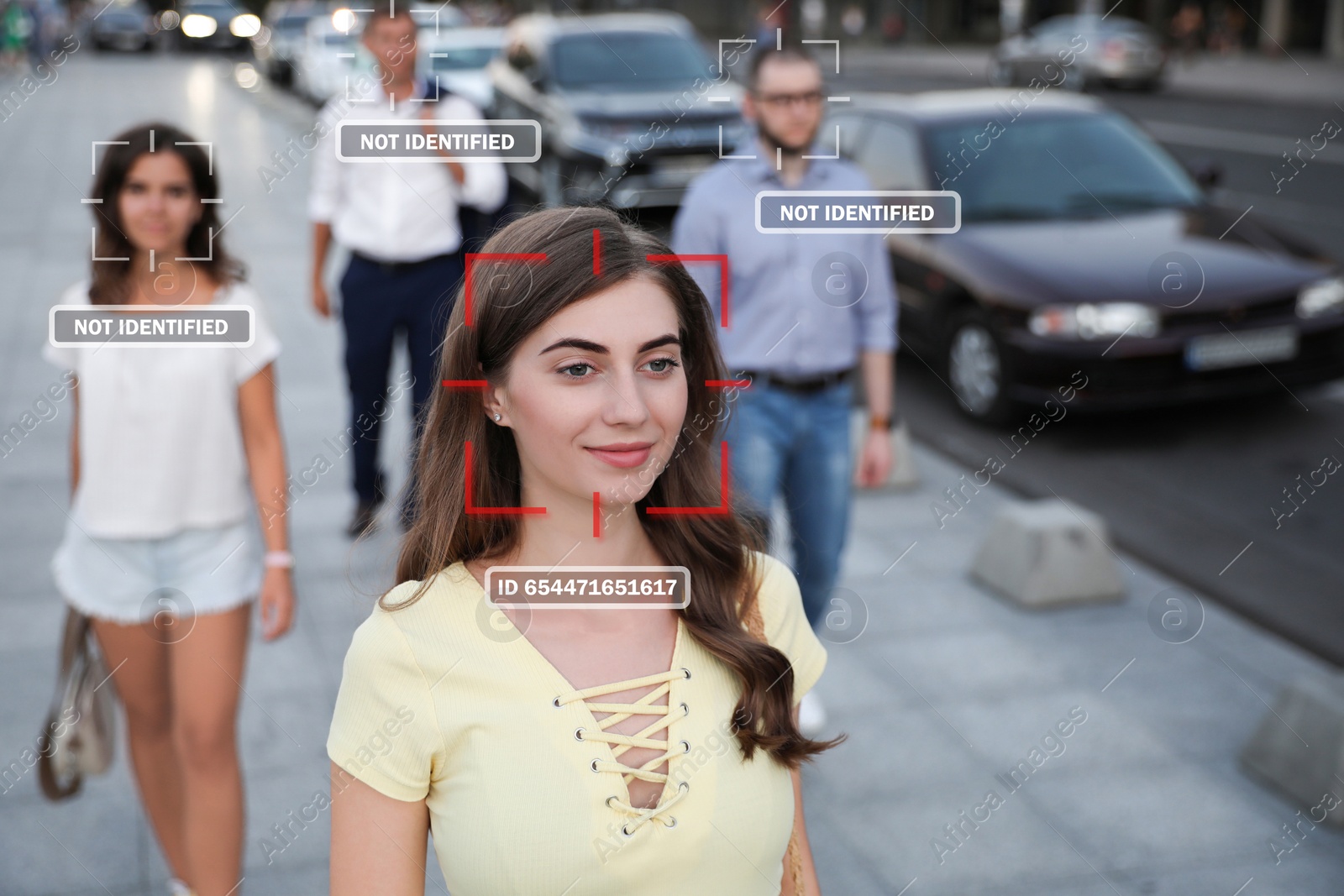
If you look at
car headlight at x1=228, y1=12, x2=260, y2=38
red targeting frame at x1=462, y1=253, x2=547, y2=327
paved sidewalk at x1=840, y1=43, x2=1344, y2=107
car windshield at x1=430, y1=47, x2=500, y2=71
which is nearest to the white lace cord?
red targeting frame at x1=462, y1=253, x2=547, y2=327

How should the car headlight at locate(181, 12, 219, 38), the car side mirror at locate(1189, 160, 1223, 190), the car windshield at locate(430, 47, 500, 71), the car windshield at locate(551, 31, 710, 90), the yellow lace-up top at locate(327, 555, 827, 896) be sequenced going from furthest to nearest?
the car headlight at locate(181, 12, 219, 38) < the car windshield at locate(430, 47, 500, 71) < the car windshield at locate(551, 31, 710, 90) < the car side mirror at locate(1189, 160, 1223, 190) < the yellow lace-up top at locate(327, 555, 827, 896)

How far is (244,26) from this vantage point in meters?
34.0

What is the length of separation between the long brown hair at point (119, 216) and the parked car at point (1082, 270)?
4.85 metres

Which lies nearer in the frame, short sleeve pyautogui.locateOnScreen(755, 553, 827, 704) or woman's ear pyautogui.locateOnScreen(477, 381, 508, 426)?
woman's ear pyautogui.locateOnScreen(477, 381, 508, 426)

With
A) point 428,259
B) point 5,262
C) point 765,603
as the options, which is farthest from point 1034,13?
point 765,603

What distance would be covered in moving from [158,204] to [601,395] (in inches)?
73.8

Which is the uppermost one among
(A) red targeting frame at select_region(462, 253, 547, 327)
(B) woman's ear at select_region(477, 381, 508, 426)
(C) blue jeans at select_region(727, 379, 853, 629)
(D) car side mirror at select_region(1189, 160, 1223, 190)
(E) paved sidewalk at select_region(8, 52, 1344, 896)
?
(A) red targeting frame at select_region(462, 253, 547, 327)

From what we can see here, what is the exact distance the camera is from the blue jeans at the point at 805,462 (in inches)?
157

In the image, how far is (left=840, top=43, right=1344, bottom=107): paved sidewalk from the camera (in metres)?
28.6

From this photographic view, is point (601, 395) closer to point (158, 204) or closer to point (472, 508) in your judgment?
point (472, 508)

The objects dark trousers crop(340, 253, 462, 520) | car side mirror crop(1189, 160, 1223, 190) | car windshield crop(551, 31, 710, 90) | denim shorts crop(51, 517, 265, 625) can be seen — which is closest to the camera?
denim shorts crop(51, 517, 265, 625)

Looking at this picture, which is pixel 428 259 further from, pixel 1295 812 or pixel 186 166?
pixel 1295 812

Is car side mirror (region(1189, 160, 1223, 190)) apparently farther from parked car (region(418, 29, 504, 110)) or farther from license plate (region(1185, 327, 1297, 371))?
parked car (region(418, 29, 504, 110))

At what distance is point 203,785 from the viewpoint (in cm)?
309
